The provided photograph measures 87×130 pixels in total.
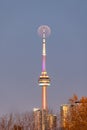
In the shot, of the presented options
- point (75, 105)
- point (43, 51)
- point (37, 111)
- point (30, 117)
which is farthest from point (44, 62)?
point (75, 105)

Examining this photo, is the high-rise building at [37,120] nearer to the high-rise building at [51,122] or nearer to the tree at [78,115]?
the high-rise building at [51,122]

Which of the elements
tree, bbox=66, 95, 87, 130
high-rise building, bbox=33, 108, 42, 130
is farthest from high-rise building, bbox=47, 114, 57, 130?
tree, bbox=66, 95, 87, 130

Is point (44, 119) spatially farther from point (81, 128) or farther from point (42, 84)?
point (42, 84)

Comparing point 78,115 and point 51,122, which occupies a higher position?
point 51,122

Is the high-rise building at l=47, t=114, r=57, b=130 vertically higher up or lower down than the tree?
higher up

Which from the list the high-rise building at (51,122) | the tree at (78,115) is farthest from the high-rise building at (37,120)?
the tree at (78,115)

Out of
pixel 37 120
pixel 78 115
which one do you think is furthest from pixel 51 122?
pixel 78 115

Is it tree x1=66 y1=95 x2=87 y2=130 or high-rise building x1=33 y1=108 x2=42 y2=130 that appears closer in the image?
tree x1=66 y1=95 x2=87 y2=130

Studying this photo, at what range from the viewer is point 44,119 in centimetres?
7969

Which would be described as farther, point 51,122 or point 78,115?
point 51,122

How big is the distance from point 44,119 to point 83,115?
96.1ft

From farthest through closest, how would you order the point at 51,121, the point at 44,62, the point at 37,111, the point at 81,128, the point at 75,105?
the point at 44,62
the point at 37,111
the point at 51,121
the point at 75,105
the point at 81,128

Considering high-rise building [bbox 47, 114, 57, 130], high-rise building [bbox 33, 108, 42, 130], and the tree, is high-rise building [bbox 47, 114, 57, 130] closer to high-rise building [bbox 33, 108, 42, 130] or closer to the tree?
high-rise building [bbox 33, 108, 42, 130]

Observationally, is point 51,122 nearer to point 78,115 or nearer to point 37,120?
point 37,120
